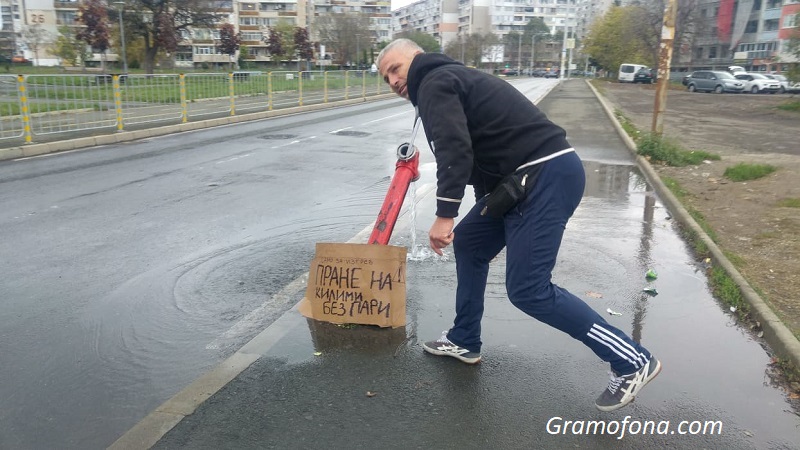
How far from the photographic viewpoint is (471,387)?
11.6 ft

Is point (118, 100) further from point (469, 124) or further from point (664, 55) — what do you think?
point (469, 124)

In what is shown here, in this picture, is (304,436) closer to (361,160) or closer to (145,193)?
(145,193)

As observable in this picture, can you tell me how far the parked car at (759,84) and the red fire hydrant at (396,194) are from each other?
152ft

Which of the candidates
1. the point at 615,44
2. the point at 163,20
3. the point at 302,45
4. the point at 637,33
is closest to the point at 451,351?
the point at 163,20

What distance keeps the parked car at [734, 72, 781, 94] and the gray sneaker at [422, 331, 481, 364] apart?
154ft

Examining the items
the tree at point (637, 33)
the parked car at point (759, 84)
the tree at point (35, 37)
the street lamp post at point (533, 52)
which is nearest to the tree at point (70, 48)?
the tree at point (35, 37)

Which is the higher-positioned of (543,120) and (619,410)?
(543,120)

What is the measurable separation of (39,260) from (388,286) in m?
3.49

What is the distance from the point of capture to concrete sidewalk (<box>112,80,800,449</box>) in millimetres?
3053

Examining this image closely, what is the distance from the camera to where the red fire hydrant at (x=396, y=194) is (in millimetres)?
4391

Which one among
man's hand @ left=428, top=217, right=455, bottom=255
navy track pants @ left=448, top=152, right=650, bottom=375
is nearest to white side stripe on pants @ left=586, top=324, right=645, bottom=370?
navy track pants @ left=448, top=152, right=650, bottom=375

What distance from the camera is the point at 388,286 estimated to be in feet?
13.5

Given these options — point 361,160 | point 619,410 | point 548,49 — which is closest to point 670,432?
point 619,410

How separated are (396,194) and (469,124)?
1390 millimetres
